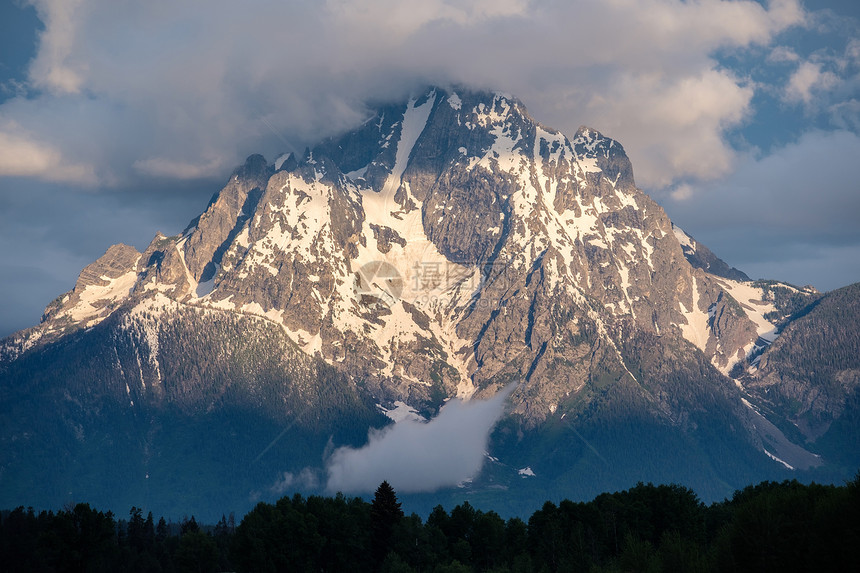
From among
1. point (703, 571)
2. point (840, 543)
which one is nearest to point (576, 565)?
point (703, 571)

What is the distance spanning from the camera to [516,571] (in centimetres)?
19188

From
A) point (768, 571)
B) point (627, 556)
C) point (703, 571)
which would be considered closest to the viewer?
point (768, 571)

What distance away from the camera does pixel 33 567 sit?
7771 inches

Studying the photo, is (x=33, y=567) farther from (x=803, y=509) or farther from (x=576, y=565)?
(x=803, y=509)

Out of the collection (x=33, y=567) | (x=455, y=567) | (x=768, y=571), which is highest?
(x=33, y=567)

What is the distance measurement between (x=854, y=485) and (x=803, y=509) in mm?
10017

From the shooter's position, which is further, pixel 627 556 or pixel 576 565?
pixel 576 565

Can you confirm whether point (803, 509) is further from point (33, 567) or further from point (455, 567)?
point (33, 567)

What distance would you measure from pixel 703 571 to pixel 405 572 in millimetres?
85189

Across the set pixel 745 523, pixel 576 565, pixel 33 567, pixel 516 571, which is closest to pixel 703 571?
pixel 745 523

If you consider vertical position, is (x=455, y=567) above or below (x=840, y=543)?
above

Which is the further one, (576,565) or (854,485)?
(576,565)

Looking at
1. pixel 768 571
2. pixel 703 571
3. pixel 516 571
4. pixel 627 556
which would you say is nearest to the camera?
pixel 768 571

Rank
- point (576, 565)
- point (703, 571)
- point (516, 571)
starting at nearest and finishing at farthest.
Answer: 1. point (703, 571)
2. point (576, 565)
3. point (516, 571)
